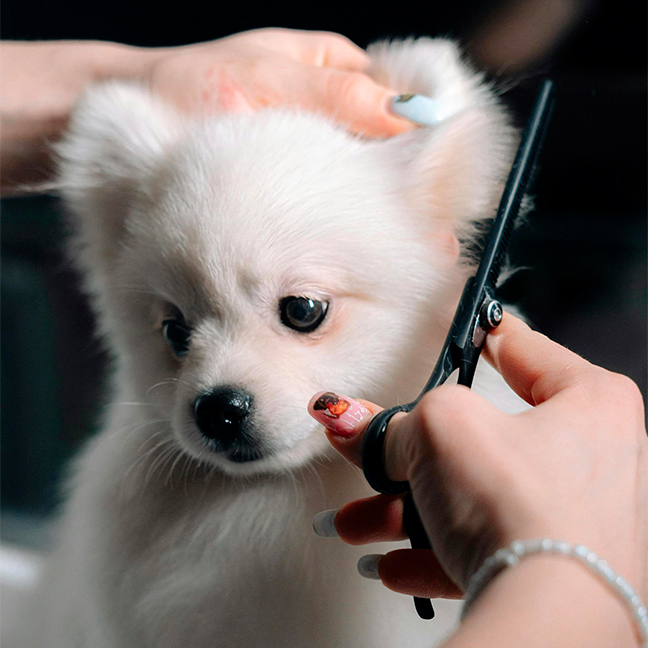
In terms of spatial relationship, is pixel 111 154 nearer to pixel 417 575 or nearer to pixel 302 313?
pixel 302 313

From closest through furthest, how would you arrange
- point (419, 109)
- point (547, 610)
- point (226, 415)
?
point (547, 610) < point (226, 415) < point (419, 109)

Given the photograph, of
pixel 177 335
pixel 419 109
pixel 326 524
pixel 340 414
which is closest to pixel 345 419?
pixel 340 414

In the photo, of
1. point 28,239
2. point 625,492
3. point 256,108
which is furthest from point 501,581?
point 28,239

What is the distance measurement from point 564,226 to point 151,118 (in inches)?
17.1

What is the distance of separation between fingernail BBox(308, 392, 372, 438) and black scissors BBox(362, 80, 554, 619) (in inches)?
1.0

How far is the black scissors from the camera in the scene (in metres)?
0.36

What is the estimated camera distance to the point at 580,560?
10.8 inches

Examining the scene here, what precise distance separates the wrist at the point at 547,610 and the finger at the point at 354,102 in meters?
0.46

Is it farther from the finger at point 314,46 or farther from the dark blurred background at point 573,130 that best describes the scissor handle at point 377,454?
the finger at point 314,46

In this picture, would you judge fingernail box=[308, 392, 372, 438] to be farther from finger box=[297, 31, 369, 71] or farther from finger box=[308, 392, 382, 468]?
finger box=[297, 31, 369, 71]

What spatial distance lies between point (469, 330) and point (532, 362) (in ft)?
0.15

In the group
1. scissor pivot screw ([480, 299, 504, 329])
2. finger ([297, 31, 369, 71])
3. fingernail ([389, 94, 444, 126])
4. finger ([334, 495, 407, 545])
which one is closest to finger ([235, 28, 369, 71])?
finger ([297, 31, 369, 71])

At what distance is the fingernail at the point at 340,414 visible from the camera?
387mm

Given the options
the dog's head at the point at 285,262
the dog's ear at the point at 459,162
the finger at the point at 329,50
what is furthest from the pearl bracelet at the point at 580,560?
the finger at the point at 329,50
